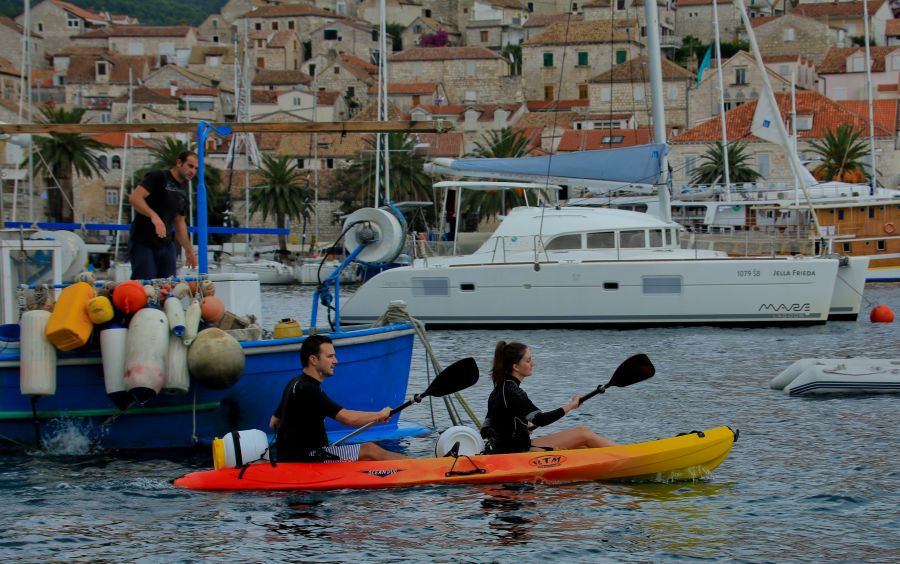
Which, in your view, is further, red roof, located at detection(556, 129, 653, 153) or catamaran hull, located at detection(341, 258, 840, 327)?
red roof, located at detection(556, 129, 653, 153)

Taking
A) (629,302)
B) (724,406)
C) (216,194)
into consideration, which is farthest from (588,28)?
(724,406)

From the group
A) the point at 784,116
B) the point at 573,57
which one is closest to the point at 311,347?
the point at 784,116

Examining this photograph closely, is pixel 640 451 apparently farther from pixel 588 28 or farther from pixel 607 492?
pixel 588 28

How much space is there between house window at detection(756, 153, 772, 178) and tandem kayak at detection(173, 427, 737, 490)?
222 ft

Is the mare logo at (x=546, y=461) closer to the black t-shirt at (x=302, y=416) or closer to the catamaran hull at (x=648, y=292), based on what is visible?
the black t-shirt at (x=302, y=416)

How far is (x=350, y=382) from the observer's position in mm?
14617

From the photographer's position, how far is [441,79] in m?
120

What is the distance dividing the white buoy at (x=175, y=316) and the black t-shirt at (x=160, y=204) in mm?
1618

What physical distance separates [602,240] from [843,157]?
44538mm

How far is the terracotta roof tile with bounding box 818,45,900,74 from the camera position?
328 ft

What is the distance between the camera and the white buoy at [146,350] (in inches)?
530

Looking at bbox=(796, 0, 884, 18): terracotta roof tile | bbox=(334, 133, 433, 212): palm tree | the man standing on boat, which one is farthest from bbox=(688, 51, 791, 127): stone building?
the man standing on boat

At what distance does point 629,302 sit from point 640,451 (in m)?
15.8

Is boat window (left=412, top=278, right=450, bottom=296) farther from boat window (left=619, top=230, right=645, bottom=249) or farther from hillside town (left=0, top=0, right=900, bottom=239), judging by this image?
hillside town (left=0, top=0, right=900, bottom=239)
